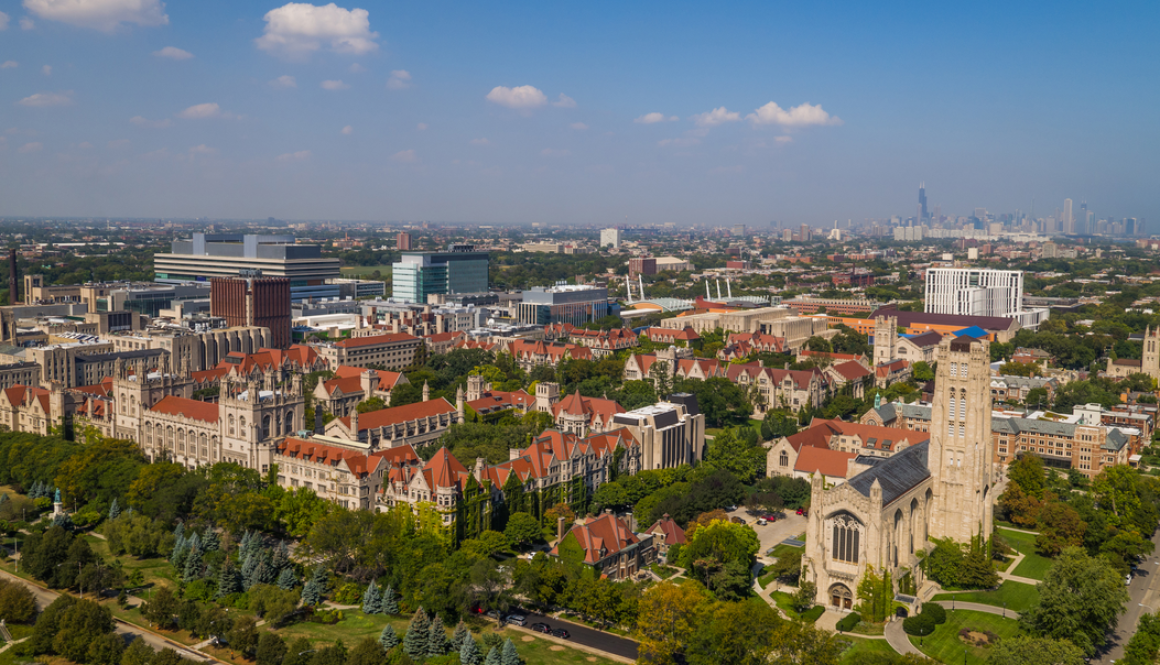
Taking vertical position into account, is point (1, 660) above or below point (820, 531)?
below

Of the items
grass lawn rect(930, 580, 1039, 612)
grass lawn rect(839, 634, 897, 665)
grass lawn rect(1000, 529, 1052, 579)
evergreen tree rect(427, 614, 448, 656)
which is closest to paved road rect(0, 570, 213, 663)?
evergreen tree rect(427, 614, 448, 656)

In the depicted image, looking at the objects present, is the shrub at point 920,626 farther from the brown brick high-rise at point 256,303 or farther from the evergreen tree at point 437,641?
the brown brick high-rise at point 256,303

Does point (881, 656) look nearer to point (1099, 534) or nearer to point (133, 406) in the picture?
point (1099, 534)

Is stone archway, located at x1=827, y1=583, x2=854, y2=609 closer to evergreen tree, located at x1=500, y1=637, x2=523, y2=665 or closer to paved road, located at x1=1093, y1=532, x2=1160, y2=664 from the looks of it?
paved road, located at x1=1093, y1=532, x2=1160, y2=664

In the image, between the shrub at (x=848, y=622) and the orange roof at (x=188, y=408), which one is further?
the orange roof at (x=188, y=408)

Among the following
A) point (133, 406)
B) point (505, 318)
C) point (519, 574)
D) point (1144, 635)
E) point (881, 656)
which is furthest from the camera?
point (505, 318)

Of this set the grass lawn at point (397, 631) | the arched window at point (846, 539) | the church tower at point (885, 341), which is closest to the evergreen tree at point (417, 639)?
the grass lawn at point (397, 631)

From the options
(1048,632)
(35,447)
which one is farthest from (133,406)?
(1048,632)
